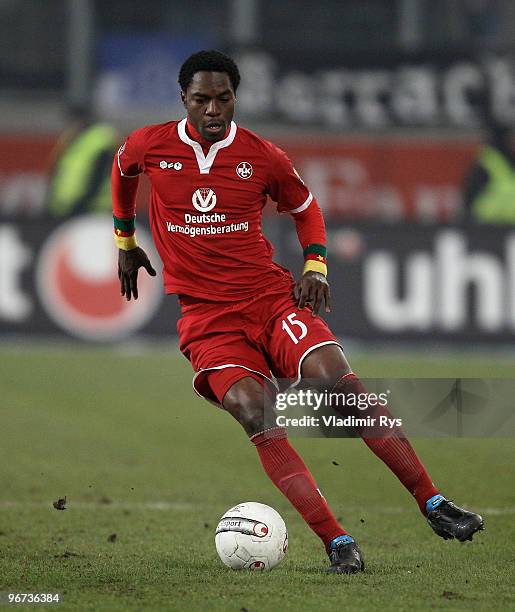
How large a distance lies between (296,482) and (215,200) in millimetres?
1218

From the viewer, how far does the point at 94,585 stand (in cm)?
491

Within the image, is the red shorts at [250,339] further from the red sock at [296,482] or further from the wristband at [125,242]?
the wristband at [125,242]

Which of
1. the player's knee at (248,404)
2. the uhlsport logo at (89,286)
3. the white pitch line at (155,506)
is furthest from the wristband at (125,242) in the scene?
the uhlsport logo at (89,286)

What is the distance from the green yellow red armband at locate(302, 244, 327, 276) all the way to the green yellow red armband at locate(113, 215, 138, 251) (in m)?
0.83

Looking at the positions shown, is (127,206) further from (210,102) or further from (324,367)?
(324,367)

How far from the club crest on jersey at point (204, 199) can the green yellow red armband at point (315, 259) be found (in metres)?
0.45

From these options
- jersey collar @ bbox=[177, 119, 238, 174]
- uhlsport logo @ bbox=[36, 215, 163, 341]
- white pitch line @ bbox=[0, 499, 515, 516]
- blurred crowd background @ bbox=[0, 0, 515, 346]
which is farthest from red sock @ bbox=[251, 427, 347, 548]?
uhlsport logo @ bbox=[36, 215, 163, 341]

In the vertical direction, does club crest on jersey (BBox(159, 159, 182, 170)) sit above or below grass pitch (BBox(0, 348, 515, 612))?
A: above

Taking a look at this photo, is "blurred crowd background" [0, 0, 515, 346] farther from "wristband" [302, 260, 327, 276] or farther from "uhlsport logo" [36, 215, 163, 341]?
"wristband" [302, 260, 327, 276]

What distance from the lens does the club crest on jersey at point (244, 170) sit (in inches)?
219

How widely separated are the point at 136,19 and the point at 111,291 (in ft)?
42.8

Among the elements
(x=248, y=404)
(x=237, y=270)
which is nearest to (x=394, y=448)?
(x=248, y=404)

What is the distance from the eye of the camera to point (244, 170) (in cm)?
557

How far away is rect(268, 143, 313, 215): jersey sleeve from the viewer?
562cm
